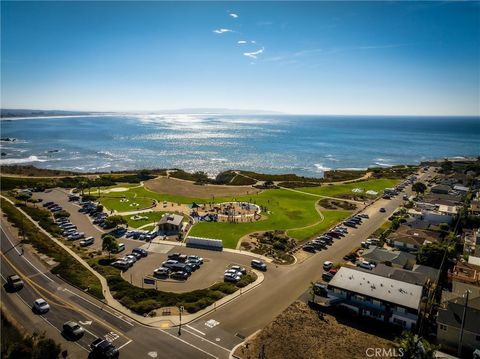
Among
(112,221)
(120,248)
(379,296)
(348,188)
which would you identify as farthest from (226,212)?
(348,188)

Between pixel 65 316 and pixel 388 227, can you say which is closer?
pixel 65 316

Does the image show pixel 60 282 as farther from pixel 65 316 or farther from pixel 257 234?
pixel 257 234

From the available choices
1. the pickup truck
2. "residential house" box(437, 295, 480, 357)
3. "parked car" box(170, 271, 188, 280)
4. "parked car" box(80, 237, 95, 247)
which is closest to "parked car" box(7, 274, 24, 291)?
"parked car" box(80, 237, 95, 247)

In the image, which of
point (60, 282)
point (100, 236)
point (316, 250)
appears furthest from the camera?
point (100, 236)

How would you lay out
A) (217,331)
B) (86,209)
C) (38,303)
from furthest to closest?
(86,209)
(38,303)
(217,331)

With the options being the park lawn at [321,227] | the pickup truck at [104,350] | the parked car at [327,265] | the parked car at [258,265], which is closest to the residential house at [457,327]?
the parked car at [327,265]

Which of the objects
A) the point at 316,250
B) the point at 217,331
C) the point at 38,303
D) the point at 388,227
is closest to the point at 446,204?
the point at 388,227

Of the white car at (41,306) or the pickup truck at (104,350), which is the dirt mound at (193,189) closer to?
the white car at (41,306)
